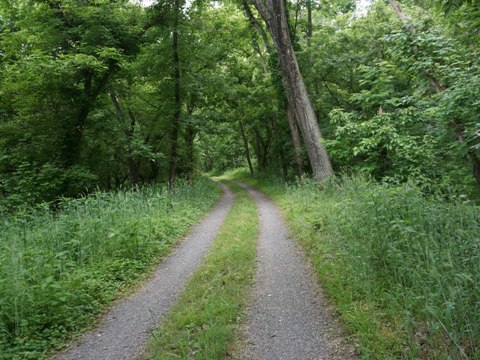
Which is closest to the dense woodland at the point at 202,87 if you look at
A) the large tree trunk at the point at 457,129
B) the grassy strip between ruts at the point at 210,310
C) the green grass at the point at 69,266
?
the large tree trunk at the point at 457,129

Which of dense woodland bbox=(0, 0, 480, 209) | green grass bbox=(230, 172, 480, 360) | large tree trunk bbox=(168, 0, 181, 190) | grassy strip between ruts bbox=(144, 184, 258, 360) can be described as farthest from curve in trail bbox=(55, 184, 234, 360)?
large tree trunk bbox=(168, 0, 181, 190)

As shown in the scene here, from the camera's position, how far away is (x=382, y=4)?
14680mm

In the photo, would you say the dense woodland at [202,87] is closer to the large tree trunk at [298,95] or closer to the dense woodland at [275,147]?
the dense woodland at [275,147]

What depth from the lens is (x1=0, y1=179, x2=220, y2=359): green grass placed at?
3572 millimetres

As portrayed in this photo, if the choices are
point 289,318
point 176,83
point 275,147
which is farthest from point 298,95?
point 275,147

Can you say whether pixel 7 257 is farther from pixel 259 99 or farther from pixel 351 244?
pixel 259 99

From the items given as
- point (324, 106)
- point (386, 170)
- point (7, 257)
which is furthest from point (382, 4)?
point (7, 257)

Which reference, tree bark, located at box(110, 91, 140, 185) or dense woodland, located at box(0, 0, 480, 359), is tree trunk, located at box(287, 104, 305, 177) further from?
tree bark, located at box(110, 91, 140, 185)

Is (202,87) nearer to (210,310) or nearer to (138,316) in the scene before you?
(138,316)

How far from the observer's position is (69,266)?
500 centimetres

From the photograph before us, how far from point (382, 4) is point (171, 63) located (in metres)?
10.9

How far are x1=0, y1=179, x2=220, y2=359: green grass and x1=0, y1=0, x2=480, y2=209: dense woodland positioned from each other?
4573 millimetres

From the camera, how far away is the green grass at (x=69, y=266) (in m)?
3.57

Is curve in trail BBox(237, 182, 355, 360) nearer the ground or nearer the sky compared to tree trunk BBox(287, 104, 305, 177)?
nearer the ground
